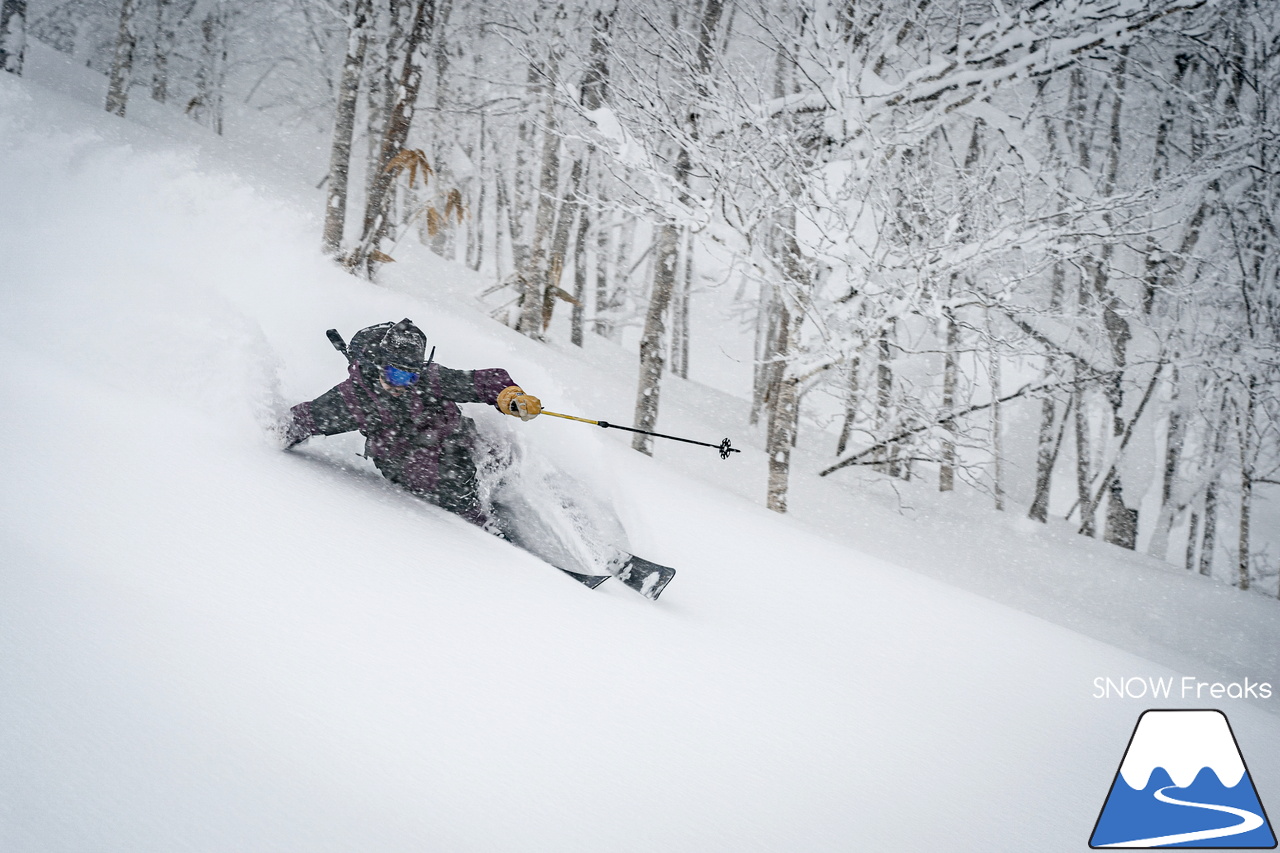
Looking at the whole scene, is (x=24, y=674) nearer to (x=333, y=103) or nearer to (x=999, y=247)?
(x=999, y=247)

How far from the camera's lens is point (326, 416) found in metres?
3.26

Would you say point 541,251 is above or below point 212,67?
below

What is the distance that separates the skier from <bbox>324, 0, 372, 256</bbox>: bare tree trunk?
6.39m

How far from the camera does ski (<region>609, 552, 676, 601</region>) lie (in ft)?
10.0

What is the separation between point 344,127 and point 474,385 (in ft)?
26.4

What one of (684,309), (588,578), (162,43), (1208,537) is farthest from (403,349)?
(162,43)

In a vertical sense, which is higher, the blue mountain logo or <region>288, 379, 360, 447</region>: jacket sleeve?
<region>288, 379, 360, 447</region>: jacket sleeve

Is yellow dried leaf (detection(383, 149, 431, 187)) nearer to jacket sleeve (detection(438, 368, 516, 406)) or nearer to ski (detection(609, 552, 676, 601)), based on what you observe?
jacket sleeve (detection(438, 368, 516, 406))

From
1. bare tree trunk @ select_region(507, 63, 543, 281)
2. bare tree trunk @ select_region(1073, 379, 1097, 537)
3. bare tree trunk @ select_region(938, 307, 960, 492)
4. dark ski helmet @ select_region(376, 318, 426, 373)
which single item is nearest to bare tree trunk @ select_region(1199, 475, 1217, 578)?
bare tree trunk @ select_region(1073, 379, 1097, 537)

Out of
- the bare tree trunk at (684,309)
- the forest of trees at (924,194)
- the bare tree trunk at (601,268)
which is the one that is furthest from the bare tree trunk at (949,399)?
the bare tree trunk at (601,268)

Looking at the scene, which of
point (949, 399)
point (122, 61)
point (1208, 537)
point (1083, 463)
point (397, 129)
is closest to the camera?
point (397, 129)

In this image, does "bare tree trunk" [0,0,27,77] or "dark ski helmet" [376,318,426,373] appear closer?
"dark ski helmet" [376,318,426,373]

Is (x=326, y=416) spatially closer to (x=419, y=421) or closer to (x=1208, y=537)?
(x=419, y=421)

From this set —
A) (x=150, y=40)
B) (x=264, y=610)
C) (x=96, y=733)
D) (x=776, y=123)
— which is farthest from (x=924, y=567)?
(x=150, y=40)
